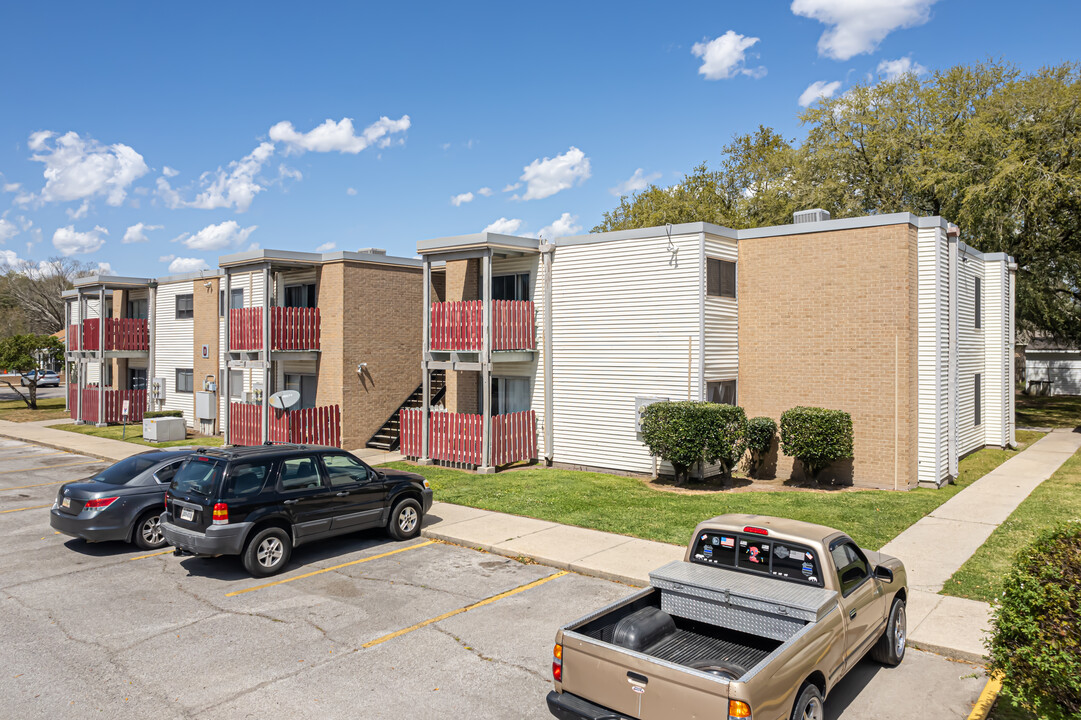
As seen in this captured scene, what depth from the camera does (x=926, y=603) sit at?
9.27 meters

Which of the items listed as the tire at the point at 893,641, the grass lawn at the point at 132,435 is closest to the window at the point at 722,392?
the tire at the point at 893,641

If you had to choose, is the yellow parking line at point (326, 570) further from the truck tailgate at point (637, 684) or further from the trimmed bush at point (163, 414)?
the trimmed bush at point (163, 414)

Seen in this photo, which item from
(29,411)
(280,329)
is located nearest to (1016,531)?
(280,329)

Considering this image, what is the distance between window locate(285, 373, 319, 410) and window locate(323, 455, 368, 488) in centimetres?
1246

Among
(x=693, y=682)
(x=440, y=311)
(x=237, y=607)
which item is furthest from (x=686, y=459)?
(x=693, y=682)

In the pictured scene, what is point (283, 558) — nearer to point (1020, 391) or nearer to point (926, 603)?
point (926, 603)

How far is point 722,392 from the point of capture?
18547 mm

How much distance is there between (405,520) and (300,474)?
226cm

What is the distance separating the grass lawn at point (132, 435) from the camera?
25542 millimetres

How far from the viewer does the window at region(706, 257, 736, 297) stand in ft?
58.0

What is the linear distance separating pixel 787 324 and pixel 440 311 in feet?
29.6

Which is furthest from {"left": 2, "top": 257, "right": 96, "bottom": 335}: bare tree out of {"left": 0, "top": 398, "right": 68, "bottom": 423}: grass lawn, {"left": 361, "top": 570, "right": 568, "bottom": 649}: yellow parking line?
{"left": 361, "top": 570, "right": 568, "bottom": 649}: yellow parking line

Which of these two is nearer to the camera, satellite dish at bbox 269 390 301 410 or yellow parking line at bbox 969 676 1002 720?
yellow parking line at bbox 969 676 1002 720

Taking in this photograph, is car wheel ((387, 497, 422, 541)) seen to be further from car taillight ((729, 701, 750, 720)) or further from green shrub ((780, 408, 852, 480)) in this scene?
green shrub ((780, 408, 852, 480))
